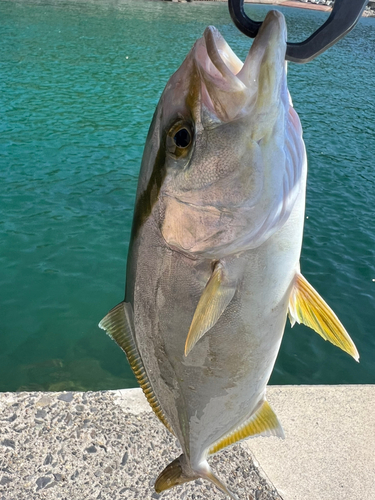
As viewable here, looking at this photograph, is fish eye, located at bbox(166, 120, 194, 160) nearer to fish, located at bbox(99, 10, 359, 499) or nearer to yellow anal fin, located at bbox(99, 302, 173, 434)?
fish, located at bbox(99, 10, 359, 499)

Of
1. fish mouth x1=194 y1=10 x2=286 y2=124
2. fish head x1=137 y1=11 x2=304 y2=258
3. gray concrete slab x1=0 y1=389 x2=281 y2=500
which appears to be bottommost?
gray concrete slab x1=0 y1=389 x2=281 y2=500

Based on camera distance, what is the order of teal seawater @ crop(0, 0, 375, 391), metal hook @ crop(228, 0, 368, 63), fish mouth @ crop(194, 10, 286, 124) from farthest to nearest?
teal seawater @ crop(0, 0, 375, 391)
fish mouth @ crop(194, 10, 286, 124)
metal hook @ crop(228, 0, 368, 63)

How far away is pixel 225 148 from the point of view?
148 centimetres

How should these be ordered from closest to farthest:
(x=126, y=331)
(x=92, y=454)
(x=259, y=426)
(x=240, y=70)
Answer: (x=240, y=70), (x=126, y=331), (x=259, y=426), (x=92, y=454)

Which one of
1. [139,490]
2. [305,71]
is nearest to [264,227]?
[139,490]

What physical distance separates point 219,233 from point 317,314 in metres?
0.49

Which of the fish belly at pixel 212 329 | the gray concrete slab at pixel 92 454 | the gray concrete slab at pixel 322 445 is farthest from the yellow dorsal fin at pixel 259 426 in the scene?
the gray concrete slab at pixel 322 445

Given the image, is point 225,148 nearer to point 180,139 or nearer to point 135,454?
point 180,139

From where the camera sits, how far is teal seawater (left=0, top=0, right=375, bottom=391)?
19.7 feet

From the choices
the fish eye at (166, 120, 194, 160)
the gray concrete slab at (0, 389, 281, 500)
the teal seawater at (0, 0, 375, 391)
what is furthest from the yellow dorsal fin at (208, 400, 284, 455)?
the teal seawater at (0, 0, 375, 391)

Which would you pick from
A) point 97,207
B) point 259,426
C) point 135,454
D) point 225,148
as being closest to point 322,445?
point 135,454

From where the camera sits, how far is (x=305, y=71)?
2091cm

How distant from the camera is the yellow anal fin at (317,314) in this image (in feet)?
5.57

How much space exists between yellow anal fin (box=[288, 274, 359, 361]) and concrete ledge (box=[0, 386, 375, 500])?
150 cm
